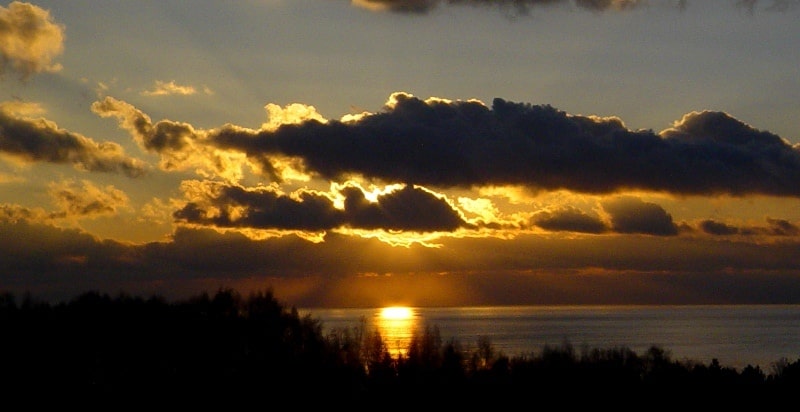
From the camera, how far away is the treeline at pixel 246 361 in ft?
253

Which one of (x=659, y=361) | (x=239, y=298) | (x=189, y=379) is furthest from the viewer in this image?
(x=239, y=298)

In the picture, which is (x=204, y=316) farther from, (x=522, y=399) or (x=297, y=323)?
(x=522, y=399)

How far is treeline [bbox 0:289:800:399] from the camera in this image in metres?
77.0

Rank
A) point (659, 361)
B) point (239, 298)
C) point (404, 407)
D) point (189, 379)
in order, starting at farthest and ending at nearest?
point (239, 298), point (659, 361), point (189, 379), point (404, 407)

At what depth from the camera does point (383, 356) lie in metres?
90.4

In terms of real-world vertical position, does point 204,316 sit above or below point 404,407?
above

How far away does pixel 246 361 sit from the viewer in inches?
3290

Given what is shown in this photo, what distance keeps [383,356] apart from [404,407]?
1758cm

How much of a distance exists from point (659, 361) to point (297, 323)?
38.7 m

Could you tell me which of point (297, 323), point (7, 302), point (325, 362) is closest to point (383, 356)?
point (325, 362)

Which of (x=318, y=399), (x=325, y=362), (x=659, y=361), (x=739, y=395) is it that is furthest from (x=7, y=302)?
(x=739, y=395)

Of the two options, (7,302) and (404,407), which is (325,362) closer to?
(404,407)

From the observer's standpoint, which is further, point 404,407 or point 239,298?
point 239,298

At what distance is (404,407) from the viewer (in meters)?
Answer: 72.9
